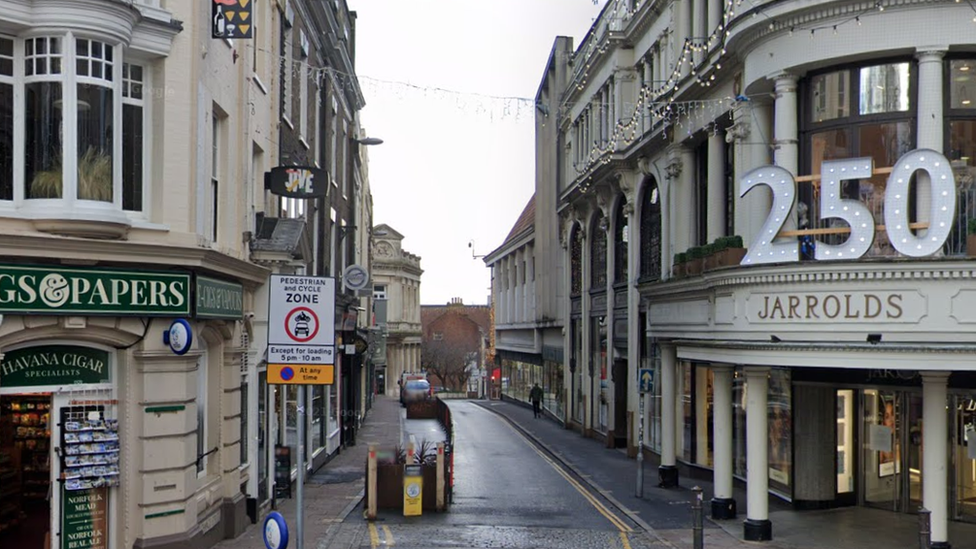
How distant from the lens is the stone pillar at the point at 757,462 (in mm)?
16703

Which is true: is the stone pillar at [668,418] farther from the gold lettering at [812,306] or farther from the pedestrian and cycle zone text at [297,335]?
the pedestrian and cycle zone text at [297,335]

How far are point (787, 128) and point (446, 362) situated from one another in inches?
3508

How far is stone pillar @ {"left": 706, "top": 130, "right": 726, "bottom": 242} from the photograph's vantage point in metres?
22.2

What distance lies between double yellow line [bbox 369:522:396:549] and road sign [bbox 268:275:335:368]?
672 centimetres

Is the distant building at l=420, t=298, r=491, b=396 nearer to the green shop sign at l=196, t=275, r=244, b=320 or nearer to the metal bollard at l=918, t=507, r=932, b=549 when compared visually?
the green shop sign at l=196, t=275, r=244, b=320

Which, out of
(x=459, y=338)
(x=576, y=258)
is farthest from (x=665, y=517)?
(x=459, y=338)

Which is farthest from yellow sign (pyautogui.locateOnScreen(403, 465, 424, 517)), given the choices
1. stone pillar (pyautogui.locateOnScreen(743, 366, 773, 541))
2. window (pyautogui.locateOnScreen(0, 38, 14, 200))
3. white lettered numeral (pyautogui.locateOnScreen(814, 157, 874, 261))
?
window (pyautogui.locateOnScreen(0, 38, 14, 200))

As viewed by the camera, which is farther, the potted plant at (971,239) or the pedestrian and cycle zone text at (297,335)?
the potted plant at (971,239)

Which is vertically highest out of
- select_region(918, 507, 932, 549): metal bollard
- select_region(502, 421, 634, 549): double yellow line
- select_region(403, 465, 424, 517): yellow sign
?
select_region(918, 507, 932, 549): metal bollard

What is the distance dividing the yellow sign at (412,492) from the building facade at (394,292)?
57589mm

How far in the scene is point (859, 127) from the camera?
53.4 feet

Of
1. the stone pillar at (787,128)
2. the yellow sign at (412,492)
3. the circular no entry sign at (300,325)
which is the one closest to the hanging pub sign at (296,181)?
the yellow sign at (412,492)

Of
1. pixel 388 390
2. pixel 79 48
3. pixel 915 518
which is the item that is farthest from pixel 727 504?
pixel 388 390

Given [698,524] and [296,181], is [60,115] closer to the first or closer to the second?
[296,181]
